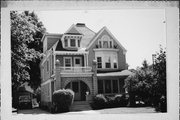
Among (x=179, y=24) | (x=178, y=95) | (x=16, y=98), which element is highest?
(x=179, y=24)

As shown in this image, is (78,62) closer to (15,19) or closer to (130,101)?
(130,101)

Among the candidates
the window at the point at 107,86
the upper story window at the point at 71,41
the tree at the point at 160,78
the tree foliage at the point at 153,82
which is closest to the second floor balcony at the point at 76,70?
Result: the window at the point at 107,86

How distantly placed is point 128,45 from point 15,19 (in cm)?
770

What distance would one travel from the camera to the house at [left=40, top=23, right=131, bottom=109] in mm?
14203

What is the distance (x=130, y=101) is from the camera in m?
12.8

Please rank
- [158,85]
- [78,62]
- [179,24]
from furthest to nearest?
[78,62]
[158,85]
[179,24]

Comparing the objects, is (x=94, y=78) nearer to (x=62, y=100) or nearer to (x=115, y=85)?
(x=115, y=85)

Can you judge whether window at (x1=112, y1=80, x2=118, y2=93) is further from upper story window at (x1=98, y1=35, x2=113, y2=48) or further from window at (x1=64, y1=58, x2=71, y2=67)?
window at (x1=64, y1=58, x2=71, y2=67)

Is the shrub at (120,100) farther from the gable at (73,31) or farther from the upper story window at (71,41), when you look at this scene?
the gable at (73,31)

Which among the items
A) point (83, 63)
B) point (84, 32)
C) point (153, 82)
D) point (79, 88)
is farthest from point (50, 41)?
point (153, 82)

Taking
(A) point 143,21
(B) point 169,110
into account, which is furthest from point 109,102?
(B) point 169,110

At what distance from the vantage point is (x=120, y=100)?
1370cm

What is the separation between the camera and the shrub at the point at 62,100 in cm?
1246

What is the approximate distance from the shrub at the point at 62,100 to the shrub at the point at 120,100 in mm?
2488
